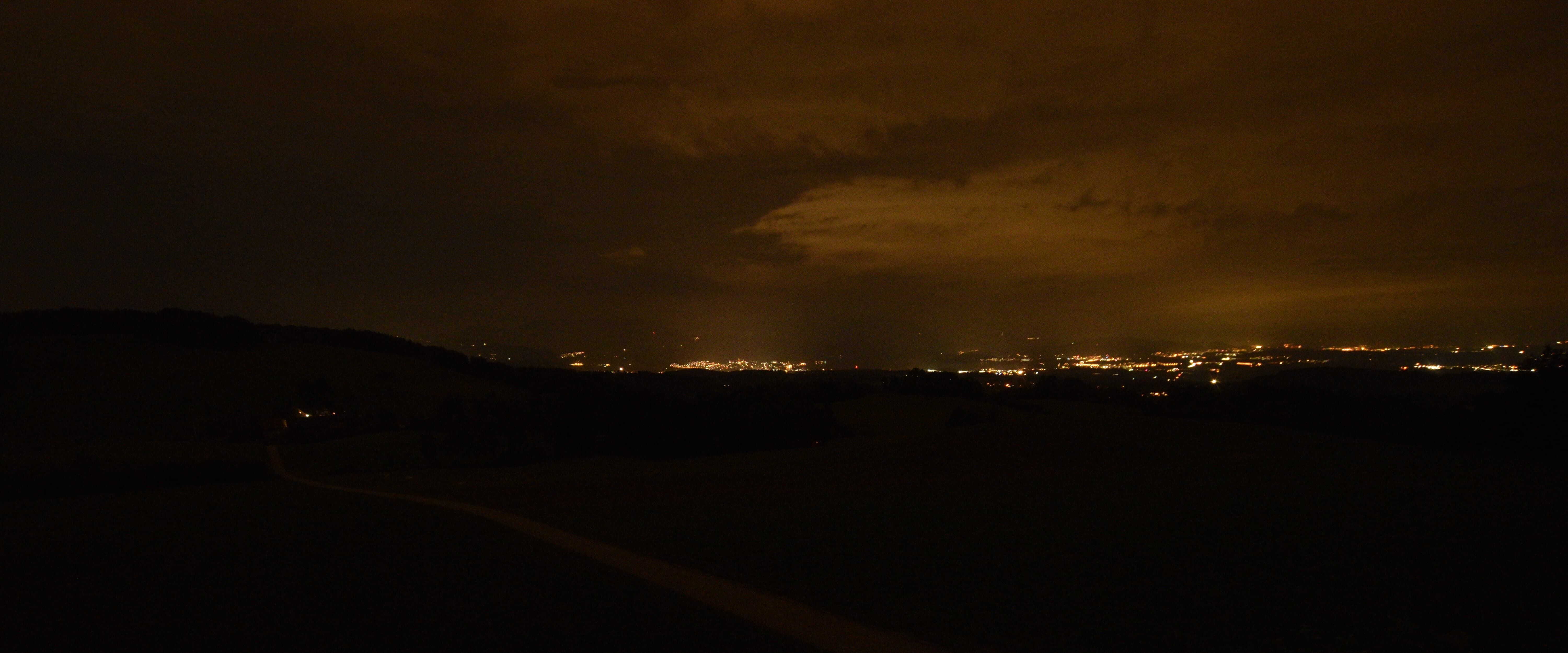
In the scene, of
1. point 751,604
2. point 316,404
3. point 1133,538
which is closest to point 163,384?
point 316,404

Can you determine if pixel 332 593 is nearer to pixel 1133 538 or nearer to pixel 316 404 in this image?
pixel 1133 538

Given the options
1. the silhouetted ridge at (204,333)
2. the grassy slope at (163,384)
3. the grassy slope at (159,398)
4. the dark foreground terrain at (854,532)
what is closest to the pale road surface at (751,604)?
the dark foreground terrain at (854,532)

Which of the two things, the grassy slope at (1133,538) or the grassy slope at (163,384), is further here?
the grassy slope at (163,384)

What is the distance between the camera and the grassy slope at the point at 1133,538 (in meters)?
7.56

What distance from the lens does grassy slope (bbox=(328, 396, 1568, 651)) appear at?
24.8ft

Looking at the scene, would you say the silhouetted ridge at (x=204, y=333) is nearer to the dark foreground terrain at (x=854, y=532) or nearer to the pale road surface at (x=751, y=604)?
the dark foreground terrain at (x=854, y=532)

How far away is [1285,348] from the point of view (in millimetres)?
73500

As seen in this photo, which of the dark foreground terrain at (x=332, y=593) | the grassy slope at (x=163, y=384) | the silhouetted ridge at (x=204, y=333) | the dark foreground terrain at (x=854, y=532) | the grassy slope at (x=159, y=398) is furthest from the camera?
the silhouetted ridge at (x=204, y=333)

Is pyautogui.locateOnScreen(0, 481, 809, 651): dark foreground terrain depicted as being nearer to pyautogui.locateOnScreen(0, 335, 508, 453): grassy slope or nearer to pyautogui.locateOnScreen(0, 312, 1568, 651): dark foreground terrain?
pyautogui.locateOnScreen(0, 312, 1568, 651): dark foreground terrain

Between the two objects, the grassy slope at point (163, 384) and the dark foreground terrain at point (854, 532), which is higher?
the grassy slope at point (163, 384)

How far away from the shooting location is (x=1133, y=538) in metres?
10.9

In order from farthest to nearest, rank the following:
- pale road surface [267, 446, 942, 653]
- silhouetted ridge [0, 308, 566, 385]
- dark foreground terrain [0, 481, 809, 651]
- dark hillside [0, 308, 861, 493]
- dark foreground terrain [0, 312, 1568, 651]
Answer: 1. silhouetted ridge [0, 308, 566, 385]
2. dark hillside [0, 308, 861, 493]
3. dark foreground terrain [0, 481, 809, 651]
4. dark foreground terrain [0, 312, 1568, 651]
5. pale road surface [267, 446, 942, 653]

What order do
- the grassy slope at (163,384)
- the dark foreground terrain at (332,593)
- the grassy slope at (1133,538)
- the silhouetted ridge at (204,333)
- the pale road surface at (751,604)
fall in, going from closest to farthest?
the grassy slope at (1133,538), the pale road surface at (751,604), the dark foreground terrain at (332,593), the grassy slope at (163,384), the silhouetted ridge at (204,333)

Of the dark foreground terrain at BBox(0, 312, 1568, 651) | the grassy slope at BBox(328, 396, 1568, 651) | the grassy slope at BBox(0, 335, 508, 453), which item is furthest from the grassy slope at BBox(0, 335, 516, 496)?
the grassy slope at BBox(328, 396, 1568, 651)
